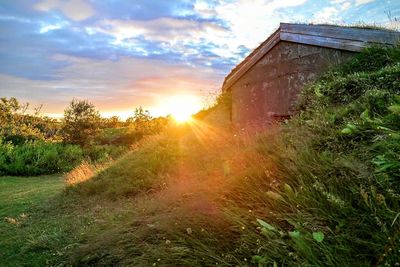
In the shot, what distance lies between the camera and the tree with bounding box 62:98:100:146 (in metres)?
26.1

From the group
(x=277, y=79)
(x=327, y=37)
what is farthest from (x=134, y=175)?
(x=327, y=37)

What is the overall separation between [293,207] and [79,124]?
977 inches

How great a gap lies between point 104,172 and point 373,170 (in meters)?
10.4

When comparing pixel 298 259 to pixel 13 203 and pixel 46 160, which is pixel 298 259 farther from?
pixel 46 160

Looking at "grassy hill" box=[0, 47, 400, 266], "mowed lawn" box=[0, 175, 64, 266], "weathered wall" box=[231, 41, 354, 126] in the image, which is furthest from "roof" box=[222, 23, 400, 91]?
"mowed lawn" box=[0, 175, 64, 266]

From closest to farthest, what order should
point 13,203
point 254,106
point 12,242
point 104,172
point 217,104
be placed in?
point 12,242 → point 254,106 → point 13,203 → point 104,172 → point 217,104

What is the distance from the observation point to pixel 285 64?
9203 millimetres

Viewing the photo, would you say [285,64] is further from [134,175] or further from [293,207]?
[293,207]

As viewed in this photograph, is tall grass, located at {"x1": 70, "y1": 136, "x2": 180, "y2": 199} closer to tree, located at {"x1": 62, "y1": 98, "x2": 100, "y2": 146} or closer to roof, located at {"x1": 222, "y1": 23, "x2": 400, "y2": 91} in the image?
roof, located at {"x1": 222, "y1": 23, "x2": 400, "y2": 91}

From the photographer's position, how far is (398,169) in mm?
3068

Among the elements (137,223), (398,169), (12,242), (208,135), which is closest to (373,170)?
(398,169)

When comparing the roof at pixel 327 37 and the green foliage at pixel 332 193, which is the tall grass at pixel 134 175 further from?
the green foliage at pixel 332 193

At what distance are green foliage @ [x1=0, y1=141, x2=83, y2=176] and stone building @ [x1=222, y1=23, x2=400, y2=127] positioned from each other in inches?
576

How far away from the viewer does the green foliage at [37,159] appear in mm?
20312
